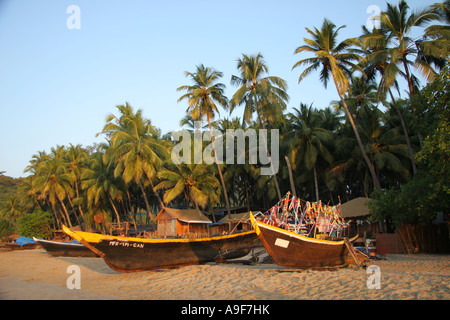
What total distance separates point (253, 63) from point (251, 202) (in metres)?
21.1

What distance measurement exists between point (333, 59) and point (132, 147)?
17808 mm

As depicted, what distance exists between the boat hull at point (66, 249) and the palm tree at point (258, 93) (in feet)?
47.8

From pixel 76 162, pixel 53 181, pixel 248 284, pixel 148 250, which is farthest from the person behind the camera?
pixel 76 162

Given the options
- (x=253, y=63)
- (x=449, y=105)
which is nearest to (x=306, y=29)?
(x=253, y=63)

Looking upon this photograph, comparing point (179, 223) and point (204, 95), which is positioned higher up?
point (204, 95)

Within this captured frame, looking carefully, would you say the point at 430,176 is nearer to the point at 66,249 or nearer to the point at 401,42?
the point at 401,42

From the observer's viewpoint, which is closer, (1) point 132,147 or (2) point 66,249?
(2) point 66,249

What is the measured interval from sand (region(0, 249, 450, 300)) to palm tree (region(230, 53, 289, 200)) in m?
12.6

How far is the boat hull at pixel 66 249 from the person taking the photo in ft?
79.1

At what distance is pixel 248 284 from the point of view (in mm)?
10250

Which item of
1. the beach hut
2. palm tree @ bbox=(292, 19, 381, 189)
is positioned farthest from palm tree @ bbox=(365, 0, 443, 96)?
the beach hut
